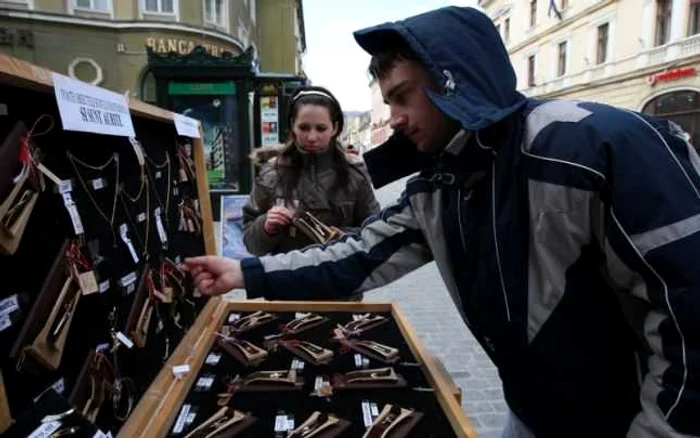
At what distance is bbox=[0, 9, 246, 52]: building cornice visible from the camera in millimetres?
13422

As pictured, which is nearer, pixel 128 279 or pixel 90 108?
pixel 90 108

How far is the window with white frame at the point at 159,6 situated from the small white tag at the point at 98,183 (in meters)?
15.6

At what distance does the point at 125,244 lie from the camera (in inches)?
51.4

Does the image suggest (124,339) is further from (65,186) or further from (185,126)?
(185,126)

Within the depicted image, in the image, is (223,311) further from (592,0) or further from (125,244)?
(592,0)

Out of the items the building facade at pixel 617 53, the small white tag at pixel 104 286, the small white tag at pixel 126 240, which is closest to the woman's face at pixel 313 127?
the small white tag at pixel 126 240

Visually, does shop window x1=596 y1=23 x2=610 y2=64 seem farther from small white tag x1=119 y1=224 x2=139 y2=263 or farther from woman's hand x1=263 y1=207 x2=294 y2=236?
small white tag x1=119 y1=224 x2=139 y2=263

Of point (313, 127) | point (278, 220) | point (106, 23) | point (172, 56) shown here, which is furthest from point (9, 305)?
point (106, 23)

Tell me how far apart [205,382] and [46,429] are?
621 mm

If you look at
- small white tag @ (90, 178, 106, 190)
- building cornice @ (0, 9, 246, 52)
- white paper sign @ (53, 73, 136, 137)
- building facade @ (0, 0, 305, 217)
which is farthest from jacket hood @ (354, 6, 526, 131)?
building cornice @ (0, 9, 246, 52)

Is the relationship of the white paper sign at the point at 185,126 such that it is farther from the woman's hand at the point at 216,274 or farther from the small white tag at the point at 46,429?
the small white tag at the point at 46,429

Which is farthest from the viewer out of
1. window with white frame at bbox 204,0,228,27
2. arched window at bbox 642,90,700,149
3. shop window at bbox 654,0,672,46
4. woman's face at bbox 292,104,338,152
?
shop window at bbox 654,0,672,46

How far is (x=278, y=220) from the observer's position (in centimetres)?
207

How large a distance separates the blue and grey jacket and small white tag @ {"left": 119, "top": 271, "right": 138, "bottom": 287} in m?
0.84
